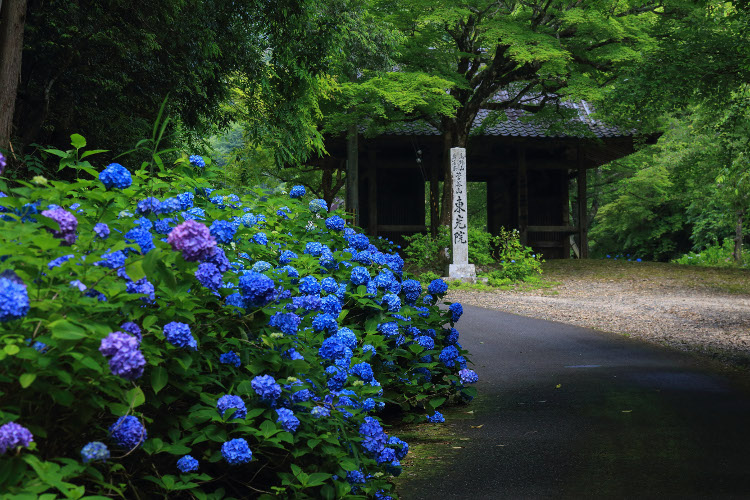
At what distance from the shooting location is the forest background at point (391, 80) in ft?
26.9

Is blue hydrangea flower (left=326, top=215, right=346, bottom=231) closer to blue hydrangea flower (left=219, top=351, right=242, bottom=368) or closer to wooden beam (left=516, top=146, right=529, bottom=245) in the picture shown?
blue hydrangea flower (left=219, top=351, right=242, bottom=368)

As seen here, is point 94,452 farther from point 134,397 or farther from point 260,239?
point 260,239

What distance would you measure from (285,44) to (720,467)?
748 cm

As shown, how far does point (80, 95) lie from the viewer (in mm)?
Result: 8484

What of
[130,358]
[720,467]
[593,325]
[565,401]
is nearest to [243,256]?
[130,358]

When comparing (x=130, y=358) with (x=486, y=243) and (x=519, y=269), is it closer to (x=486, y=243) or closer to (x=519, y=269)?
(x=519, y=269)

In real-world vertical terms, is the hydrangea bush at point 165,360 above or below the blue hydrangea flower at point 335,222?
below

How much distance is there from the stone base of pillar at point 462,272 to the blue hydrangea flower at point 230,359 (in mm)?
13951

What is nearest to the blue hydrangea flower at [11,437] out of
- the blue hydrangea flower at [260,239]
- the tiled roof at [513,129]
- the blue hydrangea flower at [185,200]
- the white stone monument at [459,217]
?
the blue hydrangea flower at [185,200]

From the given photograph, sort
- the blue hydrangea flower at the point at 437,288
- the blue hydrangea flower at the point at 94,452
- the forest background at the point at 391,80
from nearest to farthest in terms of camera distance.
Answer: the blue hydrangea flower at the point at 94,452 → the blue hydrangea flower at the point at 437,288 → the forest background at the point at 391,80

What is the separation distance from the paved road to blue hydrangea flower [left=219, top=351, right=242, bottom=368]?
1437 mm

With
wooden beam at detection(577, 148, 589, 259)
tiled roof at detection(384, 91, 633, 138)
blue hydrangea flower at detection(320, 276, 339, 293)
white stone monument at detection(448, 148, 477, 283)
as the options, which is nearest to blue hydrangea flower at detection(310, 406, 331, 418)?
blue hydrangea flower at detection(320, 276, 339, 293)

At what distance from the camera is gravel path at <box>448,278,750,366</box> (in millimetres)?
8784

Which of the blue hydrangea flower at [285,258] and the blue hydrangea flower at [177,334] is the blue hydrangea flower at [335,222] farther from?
the blue hydrangea flower at [177,334]
